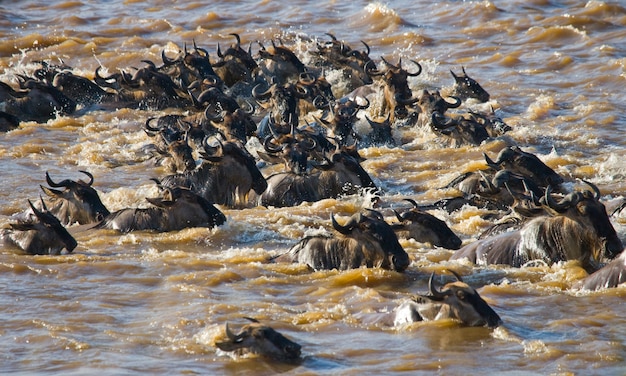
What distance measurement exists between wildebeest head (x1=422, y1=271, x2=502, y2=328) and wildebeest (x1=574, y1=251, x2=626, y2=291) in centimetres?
148

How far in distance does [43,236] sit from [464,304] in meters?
4.66

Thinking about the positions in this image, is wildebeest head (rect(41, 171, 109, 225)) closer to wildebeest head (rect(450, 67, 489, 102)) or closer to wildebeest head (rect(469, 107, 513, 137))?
wildebeest head (rect(469, 107, 513, 137))

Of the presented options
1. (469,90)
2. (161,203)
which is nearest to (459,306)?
(161,203)

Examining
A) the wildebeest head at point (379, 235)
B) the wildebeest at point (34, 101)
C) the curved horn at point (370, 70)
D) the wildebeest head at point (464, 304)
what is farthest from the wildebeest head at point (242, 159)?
the wildebeest at point (34, 101)

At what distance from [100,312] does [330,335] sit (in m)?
1.99

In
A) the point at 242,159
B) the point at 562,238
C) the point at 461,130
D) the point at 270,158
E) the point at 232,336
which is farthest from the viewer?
the point at 461,130

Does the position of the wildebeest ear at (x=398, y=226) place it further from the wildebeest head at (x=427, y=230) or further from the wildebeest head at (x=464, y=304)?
the wildebeest head at (x=464, y=304)

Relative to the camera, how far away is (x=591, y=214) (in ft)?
31.7

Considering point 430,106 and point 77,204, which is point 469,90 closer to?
point 430,106

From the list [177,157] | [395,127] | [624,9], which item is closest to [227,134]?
[177,157]

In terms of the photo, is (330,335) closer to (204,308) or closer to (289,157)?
(204,308)

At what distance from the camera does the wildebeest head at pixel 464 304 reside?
26.8ft

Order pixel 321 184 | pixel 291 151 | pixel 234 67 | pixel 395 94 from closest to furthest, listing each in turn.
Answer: pixel 321 184
pixel 291 151
pixel 395 94
pixel 234 67

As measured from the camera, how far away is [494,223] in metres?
11.5
